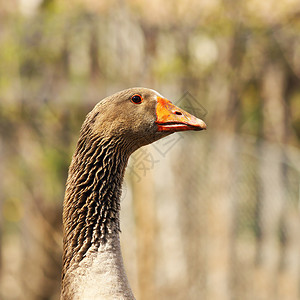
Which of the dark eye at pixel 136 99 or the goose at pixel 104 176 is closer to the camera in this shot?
the goose at pixel 104 176

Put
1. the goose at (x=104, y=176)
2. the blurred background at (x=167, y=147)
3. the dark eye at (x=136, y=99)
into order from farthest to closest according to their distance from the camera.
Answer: the blurred background at (x=167, y=147)
the dark eye at (x=136, y=99)
the goose at (x=104, y=176)

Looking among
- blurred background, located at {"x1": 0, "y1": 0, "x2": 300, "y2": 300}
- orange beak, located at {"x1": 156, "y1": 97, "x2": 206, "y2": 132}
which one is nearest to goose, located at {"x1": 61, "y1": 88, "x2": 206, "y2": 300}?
orange beak, located at {"x1": 156, "y1": 97, "x2": 206, "y2": 132}

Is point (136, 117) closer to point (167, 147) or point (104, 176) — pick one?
point (104, 176)

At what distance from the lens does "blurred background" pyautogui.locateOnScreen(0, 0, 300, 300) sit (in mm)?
9477

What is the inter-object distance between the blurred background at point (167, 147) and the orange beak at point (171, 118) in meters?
5.08

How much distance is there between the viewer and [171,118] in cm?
350

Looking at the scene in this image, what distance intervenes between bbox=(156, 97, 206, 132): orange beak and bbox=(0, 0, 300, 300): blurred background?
508cm

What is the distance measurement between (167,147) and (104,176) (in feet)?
16.8

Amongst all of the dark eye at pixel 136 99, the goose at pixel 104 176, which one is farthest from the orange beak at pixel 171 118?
the dark eye at pixel 136 99

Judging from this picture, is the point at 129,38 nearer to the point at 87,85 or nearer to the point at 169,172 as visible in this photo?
the point at 87,85

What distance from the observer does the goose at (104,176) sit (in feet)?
10.6

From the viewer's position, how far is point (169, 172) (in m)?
9.48

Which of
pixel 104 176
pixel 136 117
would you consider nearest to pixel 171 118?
pixel 136 117

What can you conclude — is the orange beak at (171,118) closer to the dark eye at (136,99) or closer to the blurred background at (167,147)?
the dark eye at (136,99)
